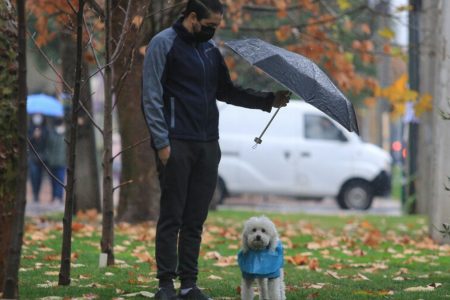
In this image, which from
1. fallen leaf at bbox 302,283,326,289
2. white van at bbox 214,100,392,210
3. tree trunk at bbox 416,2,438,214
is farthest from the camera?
white van at bbox 214,100,392,210

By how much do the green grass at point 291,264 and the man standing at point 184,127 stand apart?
0.60 m

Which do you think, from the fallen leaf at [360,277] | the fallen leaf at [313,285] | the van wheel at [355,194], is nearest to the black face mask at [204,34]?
the fallen leaf at [313,285]

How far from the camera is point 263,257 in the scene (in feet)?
21.6

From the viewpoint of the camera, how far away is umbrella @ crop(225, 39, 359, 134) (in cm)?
651

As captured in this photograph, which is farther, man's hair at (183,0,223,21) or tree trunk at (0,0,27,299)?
man's hair at (183,0,223,21)

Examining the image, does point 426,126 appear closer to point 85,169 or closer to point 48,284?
point 85,169

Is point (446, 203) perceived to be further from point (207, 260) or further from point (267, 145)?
point (267, 145)

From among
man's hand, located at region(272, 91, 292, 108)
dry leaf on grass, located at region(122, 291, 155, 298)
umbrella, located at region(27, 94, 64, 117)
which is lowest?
dry leaf on grass, located at region(122, 291, 155, 298)

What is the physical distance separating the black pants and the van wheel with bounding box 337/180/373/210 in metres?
19.0

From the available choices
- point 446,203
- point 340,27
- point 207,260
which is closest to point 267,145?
point 340,27

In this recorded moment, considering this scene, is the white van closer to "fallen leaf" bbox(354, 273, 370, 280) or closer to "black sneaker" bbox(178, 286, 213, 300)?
"fallen leaf" bbox(354, 273, 370, 280)

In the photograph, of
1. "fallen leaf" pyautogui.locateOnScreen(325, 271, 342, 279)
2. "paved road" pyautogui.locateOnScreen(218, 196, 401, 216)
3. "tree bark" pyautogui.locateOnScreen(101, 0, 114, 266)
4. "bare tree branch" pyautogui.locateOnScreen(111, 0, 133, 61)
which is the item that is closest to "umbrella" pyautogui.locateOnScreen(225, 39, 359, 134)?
"bare tree branch" pyautogui.locateOnScreen(111, 0, 133, 61)

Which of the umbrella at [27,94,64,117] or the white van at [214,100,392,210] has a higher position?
the umbrella at [27,94,64,117]

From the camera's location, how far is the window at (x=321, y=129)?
25.1 metres
